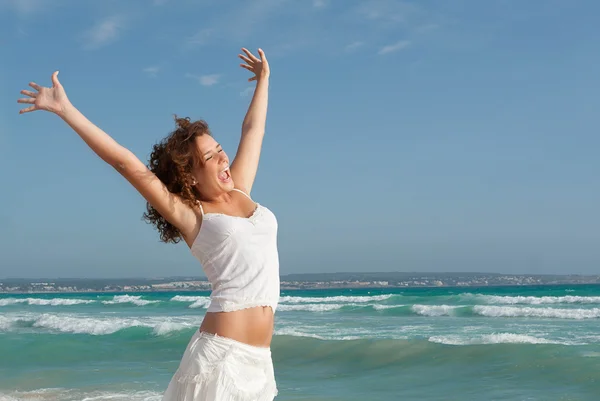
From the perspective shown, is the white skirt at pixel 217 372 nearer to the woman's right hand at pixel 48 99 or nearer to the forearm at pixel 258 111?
the woman's right hand at pixel 48 99

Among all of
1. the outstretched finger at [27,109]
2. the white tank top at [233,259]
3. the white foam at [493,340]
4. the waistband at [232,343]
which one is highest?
the outstretched finger at [27,109]

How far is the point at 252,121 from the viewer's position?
3.59m

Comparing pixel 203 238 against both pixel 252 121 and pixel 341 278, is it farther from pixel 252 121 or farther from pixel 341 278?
pixel 341 278

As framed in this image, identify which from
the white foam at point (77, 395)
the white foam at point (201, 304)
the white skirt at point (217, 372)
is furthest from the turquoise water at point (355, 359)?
the white foam at point (201, 304)

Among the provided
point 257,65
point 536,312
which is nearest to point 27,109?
point 257,65

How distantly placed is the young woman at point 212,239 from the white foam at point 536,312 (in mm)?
19517

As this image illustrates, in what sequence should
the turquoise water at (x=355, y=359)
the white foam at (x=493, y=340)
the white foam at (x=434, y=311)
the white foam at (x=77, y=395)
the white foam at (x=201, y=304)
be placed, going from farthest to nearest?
the white foam at (x=201, y=304), the white foam at (x=434, y=311), the white foam at (x=493, y=340), the turquoise water at (x=355, y=359), the white foam at (x=77, y=395)

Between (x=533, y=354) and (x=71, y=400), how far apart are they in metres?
6.86

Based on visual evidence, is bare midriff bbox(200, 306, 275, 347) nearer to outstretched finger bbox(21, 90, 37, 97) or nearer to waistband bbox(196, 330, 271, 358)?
waistband bbox(196, 330, 271, 358)

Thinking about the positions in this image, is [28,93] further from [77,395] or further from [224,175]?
[77,395]

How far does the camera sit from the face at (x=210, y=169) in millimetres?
2955

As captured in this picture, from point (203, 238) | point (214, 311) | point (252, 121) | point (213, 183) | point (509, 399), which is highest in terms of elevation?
point (252, 121)

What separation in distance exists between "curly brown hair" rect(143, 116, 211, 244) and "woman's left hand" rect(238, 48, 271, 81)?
753 millimetres

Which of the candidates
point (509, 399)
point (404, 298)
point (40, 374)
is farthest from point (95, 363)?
point (404, 298)
